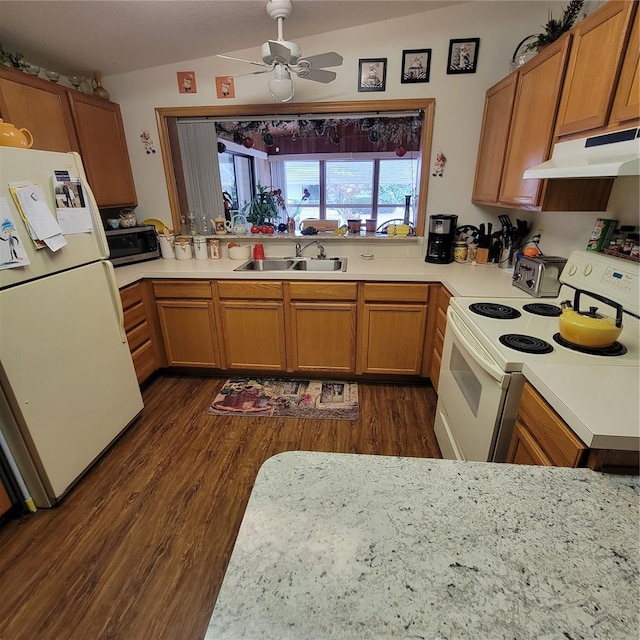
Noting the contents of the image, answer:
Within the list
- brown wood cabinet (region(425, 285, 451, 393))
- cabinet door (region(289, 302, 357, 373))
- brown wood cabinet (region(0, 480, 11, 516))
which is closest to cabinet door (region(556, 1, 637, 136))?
brown wood cabinet (region(425, 285, 451, 393))

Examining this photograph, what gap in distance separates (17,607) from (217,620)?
1463mm

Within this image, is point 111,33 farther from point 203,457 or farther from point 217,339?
point 203,457

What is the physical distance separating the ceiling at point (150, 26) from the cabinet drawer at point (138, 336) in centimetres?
180

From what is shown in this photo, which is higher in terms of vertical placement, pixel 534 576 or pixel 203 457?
pixel 534 576

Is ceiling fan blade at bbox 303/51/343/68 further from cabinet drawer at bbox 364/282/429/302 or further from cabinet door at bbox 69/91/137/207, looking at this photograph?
cabinet door at bbox 69/91/137/207

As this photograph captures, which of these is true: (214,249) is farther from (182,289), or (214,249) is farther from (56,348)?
(56,348)

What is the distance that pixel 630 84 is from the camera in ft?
4.26

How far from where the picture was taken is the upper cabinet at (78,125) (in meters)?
1.99

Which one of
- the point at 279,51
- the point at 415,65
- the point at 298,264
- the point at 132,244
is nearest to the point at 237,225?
the point at 298,264

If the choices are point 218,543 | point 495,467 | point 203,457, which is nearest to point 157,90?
point 203,457

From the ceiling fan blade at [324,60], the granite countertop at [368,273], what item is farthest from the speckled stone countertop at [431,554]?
the ceiling fan blade at [324,60]

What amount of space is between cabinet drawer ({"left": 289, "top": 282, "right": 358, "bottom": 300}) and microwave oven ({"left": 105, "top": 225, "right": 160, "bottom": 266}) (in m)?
1.29

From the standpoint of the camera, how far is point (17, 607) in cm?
133

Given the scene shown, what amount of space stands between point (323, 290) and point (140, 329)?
1.36 metres
